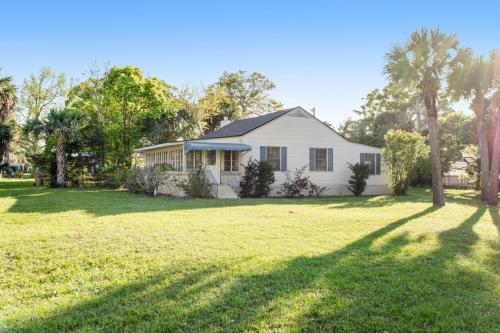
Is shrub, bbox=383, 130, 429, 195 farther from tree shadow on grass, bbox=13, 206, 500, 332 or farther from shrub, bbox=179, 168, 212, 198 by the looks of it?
tree shadow on grass, bbox=13, 206, 500, 332

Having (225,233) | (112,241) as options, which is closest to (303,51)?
(225,233)

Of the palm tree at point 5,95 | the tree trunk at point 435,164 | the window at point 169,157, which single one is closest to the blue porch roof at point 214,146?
the window at point 169,157

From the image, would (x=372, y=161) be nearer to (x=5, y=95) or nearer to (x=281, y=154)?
(x=281, y=154)

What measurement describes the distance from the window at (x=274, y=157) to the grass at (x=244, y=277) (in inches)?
415

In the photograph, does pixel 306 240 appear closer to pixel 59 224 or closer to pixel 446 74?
pixel 59 224

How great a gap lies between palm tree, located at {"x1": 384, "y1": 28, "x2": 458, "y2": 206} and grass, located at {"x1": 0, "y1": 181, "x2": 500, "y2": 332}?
6.51 metres

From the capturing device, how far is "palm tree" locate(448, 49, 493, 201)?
16891mm

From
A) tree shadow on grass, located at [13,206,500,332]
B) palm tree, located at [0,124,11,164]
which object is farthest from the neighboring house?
tree shadow on grass, located at [13,206,500,332]

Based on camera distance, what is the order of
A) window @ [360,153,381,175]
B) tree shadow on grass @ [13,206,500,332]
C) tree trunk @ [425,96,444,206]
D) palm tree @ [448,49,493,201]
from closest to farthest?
tree shadow on grass @ [13,206,500,332] < tree trunk @ [425,96,444,206] < palm tree @ [448,49,493,201] < window @ [360,153,381,175]

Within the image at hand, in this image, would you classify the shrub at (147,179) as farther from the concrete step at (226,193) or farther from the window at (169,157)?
the concrete step at (226,193)

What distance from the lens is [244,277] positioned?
4.82 meters

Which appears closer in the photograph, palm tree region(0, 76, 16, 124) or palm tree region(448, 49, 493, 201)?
palm tree region(448, 49, 493, 201)

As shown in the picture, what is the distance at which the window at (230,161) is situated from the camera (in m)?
19.0

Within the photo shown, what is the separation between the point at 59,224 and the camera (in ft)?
27.7
